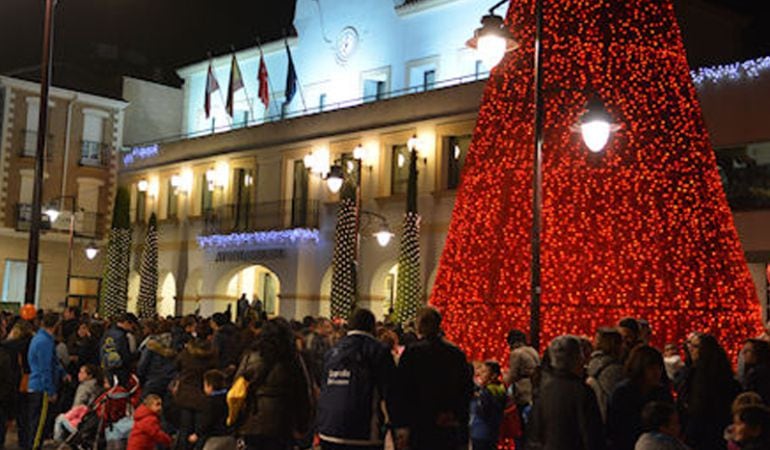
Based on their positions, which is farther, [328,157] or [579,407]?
[328,157]

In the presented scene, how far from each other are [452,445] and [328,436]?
1.00 metres

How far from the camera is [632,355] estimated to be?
7.89 metres

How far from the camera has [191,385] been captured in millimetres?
10430

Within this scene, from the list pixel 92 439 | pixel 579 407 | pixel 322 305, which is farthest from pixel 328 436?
pixel 322 305

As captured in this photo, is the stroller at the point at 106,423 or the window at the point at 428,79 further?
the window at the point at 428,79

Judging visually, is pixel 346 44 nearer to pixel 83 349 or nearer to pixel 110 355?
pixel 83 349

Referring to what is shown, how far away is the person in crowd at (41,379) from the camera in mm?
13039

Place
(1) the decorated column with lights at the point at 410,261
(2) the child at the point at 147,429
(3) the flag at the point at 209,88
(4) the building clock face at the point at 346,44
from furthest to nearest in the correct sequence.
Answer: (3) the flag at the point at 209,88 < (4) the building clock face at the point at 346,44 < (1) the decorated column with lights at the point at 410,261 < (2) the child at the point at 147,429

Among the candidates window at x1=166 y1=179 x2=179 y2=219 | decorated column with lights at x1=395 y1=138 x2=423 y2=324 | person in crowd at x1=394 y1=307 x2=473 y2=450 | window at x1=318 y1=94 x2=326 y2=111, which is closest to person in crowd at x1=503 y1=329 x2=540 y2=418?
person in crowd at x1=394 y1=307 x2=473 y2=450

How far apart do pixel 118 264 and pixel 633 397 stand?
3493 centimetres

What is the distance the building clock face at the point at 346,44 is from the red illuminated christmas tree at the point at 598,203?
24.4m

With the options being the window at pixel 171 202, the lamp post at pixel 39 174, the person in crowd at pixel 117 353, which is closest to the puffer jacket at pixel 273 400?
the person in crowd at pixel 117 353

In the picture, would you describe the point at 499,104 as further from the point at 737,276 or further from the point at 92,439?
the point at 92,439

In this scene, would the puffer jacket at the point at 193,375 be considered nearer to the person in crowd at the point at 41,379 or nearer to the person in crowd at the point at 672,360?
the person in crowd at the point at 41,379
